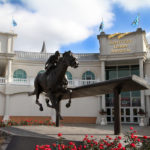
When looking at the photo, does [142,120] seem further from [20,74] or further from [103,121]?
[20,74]

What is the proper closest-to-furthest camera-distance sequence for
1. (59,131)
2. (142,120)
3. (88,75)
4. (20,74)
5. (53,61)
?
(59,131) < (53,61) < (142,120) < (20,74) < (88,75)

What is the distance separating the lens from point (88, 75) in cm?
2730

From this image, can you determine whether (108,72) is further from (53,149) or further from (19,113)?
(53,149)

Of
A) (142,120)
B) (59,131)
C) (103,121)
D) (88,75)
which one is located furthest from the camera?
(88,75)

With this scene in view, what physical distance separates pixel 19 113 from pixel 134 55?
15049mm

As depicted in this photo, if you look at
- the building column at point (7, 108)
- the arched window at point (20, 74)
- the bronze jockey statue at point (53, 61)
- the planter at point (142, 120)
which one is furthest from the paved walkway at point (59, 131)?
the arched window at point (20, 74)

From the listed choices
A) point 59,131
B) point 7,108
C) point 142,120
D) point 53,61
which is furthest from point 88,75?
point 59,131

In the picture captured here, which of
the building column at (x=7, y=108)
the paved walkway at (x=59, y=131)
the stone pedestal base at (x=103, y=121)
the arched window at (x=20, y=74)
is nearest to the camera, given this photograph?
the paved walkway at (x=59, y=131)

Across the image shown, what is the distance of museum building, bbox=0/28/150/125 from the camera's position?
2319 cm

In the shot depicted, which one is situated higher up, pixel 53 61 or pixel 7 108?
pixel 53 61

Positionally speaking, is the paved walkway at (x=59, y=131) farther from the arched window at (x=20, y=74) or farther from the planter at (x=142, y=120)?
the arched window at (x=20, y=74)

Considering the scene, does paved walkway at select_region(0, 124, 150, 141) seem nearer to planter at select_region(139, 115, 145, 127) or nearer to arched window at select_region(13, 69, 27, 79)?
planter at select_region(139, 115, 145, 127)

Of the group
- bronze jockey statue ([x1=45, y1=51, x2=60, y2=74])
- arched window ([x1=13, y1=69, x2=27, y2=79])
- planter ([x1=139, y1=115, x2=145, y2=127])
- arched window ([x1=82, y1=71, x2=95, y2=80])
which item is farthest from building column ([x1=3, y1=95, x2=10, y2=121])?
bronze jockey statue ([x1=45, y1=51, x2=60, y2=74])

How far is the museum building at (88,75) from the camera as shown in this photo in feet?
76.1
